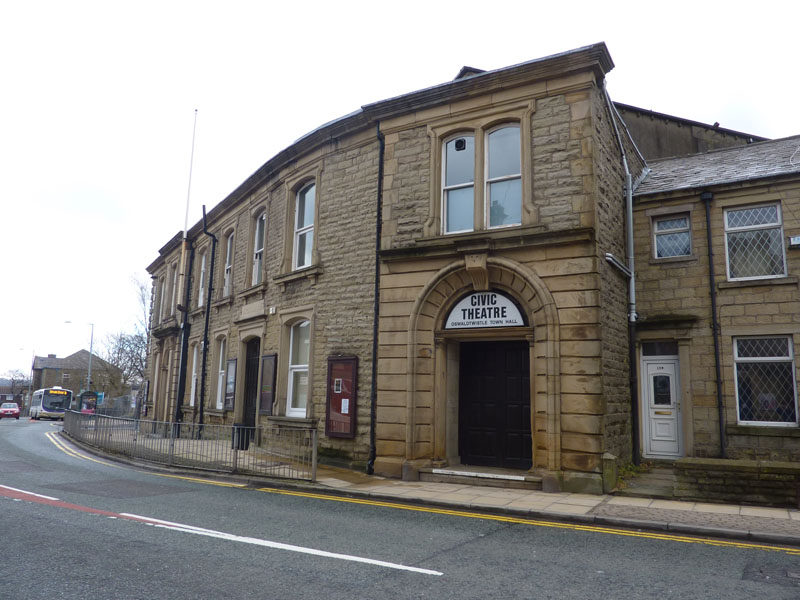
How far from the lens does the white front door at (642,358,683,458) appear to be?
12.4m

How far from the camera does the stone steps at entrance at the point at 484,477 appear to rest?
9.87 meters

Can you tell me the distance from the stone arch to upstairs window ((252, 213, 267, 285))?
7586 mm

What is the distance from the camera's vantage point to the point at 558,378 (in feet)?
32.7

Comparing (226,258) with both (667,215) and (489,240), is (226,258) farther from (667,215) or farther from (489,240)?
(667,215)

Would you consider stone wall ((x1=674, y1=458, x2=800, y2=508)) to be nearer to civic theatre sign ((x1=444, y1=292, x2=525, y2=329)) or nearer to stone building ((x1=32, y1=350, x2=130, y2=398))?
civic theatre sign ((x1=444, y1=292, x2=525, y2=329))

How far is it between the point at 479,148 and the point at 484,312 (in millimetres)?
3327

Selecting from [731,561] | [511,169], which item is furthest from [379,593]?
[511,169]

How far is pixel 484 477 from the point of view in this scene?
10.3m

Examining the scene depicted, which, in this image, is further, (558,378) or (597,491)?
(558,378)

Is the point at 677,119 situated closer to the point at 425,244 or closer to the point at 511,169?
the point at 511,169

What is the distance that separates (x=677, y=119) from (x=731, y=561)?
1691 centimetres

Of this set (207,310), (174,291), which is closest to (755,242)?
(207,310)

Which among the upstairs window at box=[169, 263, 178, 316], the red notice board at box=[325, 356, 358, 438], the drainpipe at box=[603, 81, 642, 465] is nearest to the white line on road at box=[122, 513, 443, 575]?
the red notice board at box=[325, 356, 358, 438]

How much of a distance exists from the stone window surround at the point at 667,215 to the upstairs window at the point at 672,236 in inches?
1.7
